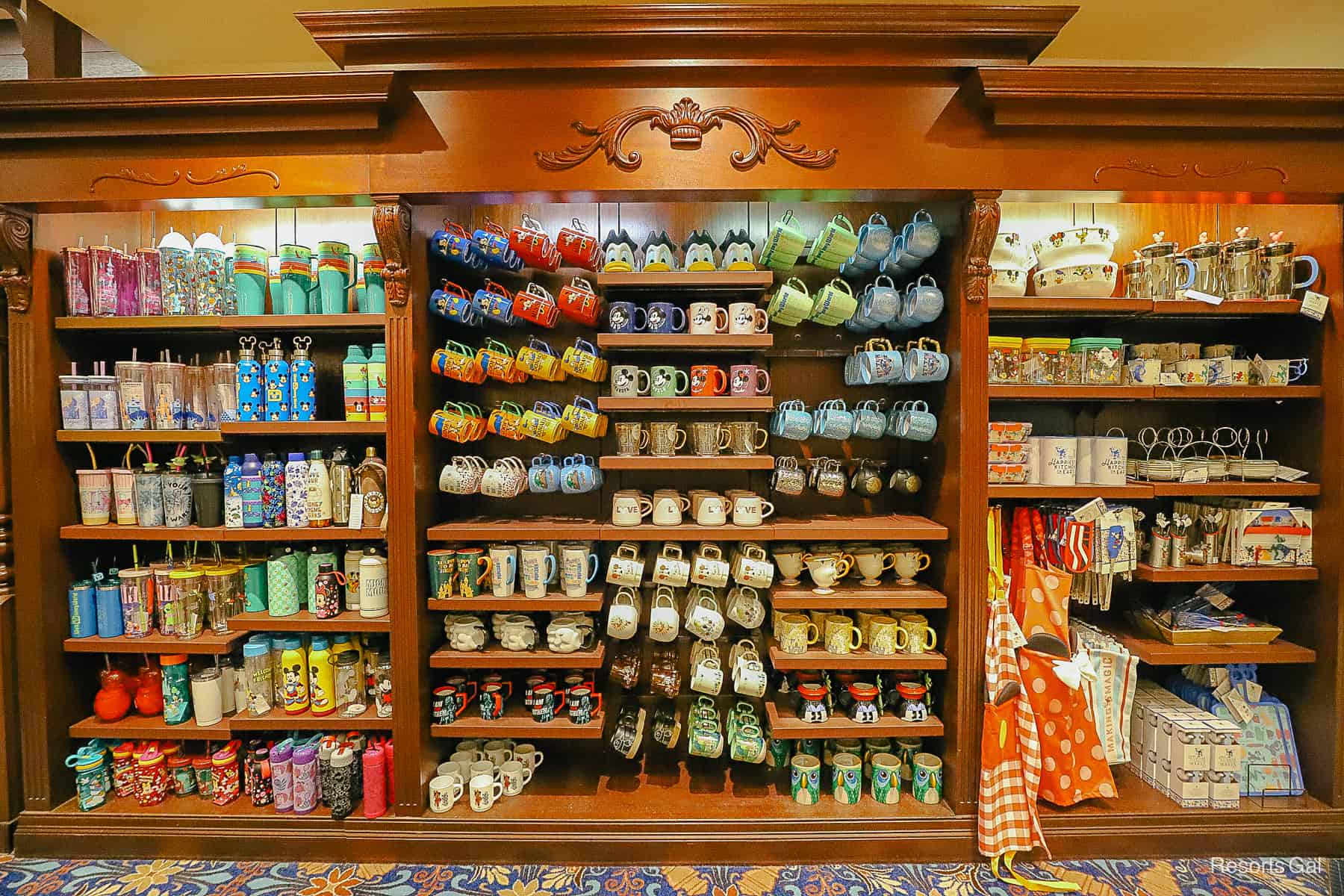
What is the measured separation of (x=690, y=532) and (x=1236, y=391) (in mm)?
1780

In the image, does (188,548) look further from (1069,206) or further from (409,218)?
(1069,206)

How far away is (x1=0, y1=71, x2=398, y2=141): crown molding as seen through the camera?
1.56 meters

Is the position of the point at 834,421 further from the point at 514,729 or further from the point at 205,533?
the point at 205,533

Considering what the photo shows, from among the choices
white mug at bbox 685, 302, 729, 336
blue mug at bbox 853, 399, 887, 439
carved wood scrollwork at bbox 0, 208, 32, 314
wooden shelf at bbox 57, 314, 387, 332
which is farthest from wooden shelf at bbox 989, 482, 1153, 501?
carved wood scrollwork at bbox 0, 208, 32, 314

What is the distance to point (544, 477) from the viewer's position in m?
1.85

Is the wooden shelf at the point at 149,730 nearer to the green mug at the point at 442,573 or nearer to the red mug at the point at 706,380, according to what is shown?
the green mug at the point at 442,573

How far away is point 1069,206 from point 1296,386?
0.92 m

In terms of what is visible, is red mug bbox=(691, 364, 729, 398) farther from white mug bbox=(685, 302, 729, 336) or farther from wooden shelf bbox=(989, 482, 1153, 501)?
wooden shelf bbox=(989, 482, 1153, 501)

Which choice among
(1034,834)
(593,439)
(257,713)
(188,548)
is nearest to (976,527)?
(1034,834)

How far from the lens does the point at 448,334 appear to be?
1.98m

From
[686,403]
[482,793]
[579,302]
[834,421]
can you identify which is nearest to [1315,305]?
[834,421]

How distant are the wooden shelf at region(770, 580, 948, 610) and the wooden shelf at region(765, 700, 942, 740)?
0.34 m

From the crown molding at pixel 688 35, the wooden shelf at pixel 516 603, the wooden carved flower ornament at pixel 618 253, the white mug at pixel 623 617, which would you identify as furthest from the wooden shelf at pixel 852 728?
the crown molding at pixel 688 35

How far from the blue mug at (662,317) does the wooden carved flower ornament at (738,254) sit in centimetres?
22
